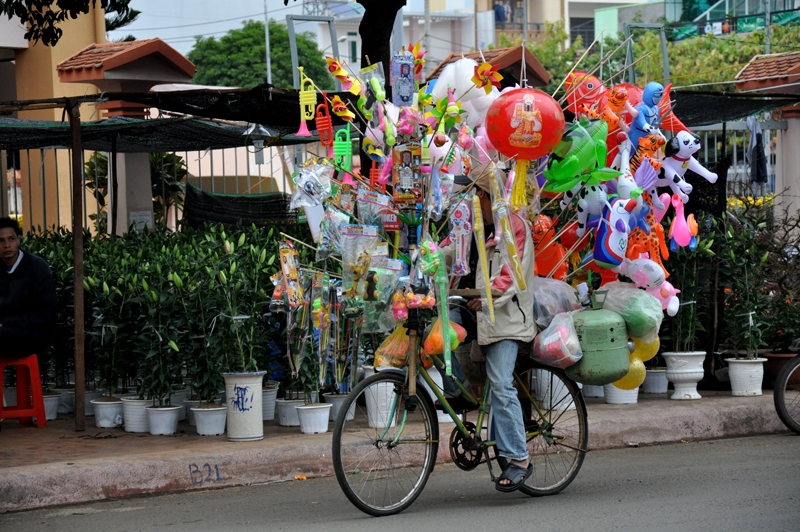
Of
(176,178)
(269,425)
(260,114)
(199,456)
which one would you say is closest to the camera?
(199,456)

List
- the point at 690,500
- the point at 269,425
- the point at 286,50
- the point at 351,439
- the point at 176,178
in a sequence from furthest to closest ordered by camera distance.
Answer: the point at 286,50 → the point at 176,178 → the point at 269,425 → the point at 690,500 → the point at 351,439

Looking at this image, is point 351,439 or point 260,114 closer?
point 351,439

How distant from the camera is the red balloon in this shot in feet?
18.9

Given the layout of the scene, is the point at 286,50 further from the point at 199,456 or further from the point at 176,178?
the point at 199,456

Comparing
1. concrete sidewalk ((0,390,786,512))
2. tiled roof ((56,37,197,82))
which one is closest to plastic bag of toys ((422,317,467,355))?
concrete sidewalk ((0,390,786,512))

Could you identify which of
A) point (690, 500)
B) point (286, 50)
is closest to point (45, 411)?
point (690, 500)

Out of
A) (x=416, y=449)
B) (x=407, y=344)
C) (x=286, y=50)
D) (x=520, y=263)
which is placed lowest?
(x=416, y=449)

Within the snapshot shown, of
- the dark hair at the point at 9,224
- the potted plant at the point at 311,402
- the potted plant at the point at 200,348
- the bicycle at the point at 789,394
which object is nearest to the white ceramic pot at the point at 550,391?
the potted plant at the point at 311,402

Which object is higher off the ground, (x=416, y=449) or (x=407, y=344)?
(x=407, y=344)

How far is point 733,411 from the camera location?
25.8 feet

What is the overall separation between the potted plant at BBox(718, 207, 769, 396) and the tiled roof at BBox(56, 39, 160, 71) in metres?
7.24

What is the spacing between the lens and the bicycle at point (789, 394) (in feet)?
24.2

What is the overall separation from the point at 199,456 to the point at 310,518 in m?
1.23

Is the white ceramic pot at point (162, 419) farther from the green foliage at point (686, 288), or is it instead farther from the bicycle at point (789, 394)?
the bicycle at point (789, 394)
